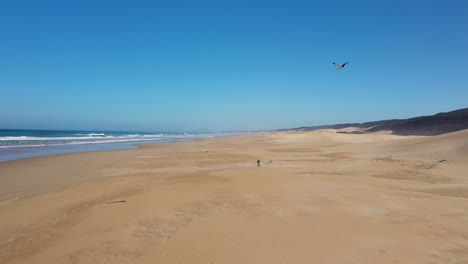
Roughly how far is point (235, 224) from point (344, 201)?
2.92m

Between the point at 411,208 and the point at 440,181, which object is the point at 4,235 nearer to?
the point at 411,208

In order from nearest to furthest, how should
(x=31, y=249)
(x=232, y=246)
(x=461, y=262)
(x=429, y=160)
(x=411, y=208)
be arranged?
(x=461, y=262)
(x=232, y=246)
(x=31, y=249)
(x=411, y=208)
(x=429, y=160)

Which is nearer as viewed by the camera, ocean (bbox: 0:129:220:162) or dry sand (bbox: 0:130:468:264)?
dry sand (bbox: 0:130:468:264)

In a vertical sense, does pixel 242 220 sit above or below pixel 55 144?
below

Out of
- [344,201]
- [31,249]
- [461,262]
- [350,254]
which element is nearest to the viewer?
[461,262]

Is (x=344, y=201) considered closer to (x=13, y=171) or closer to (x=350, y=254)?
(x=350, y=254)

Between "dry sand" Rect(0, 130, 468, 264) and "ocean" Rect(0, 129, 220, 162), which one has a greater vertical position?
"ocean" Rect(0, 129, 220, 162)

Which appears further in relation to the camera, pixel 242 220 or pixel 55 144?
pixel 55 144

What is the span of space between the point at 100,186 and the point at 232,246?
6677 mm

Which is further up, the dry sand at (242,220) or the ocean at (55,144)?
the ocean at (55,144)

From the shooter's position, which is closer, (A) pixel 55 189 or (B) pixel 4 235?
(B) pixel 4 235

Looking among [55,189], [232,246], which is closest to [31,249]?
[232,246]

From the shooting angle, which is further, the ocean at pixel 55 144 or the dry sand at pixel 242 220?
the ocean at pixel 55 144

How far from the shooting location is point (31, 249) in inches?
187
